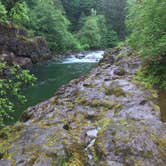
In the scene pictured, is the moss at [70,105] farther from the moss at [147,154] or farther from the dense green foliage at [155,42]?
the moss at [147,154]

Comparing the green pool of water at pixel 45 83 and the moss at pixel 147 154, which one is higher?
the moss at pixel 147 154

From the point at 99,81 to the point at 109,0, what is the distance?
6371cm

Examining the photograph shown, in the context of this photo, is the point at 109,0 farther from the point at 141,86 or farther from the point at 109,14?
the point at 141,86

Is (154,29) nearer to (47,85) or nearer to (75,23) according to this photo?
(47,85)

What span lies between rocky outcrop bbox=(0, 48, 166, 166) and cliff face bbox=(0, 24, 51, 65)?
21.9 metres

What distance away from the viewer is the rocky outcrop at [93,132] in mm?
7006

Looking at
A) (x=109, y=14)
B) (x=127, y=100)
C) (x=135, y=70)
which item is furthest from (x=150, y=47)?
(x=109, y=14)

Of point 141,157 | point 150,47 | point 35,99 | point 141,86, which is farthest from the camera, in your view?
point 35,99

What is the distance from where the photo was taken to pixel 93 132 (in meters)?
8.38

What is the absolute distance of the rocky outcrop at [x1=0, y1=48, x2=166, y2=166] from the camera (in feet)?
23.0

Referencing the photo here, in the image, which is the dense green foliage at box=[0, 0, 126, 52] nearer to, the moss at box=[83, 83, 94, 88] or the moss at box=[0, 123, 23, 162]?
the moss at box=[83, 83, 94, 88]

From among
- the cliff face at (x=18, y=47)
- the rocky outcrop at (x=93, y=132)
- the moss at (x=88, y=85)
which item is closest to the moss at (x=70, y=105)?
the rocky outcrop at (x=93, y=132)

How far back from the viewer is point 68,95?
41.1ft

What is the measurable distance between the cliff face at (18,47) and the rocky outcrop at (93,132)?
21.9 m
